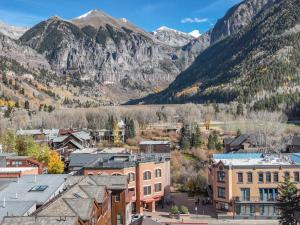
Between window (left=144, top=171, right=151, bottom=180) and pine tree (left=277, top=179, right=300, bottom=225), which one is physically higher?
window (left=144, top=171, right=151, bottom=180)

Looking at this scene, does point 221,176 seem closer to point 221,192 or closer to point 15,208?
point 221,192

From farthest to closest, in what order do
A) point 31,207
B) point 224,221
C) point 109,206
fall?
1. point 224,221
2. point 109,206
3. point 31,207

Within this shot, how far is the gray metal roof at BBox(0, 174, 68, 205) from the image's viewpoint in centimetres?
3838

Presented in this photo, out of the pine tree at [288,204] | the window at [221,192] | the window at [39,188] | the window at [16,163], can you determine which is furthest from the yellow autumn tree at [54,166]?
the window at [39,188]

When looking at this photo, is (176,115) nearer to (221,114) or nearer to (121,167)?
(221,114)

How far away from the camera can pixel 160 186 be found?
72438 millimetres

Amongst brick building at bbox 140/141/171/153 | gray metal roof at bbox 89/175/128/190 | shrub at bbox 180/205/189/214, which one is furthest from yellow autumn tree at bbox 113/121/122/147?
gray metal roof at bbox 89/175/128/190

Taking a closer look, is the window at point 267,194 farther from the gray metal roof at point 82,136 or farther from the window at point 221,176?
the gray metal roof at point 82,136

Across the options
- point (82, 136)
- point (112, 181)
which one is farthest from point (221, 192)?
point (82, 136)

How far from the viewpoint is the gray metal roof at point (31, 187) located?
38375mm

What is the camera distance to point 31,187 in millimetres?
42000

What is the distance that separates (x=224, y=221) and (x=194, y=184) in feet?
56.2

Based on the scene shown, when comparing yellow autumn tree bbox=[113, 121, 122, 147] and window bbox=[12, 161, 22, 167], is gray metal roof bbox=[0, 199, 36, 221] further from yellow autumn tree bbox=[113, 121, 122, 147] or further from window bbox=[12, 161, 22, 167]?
yellow autumn tree bbox=[113, 121, 122, 147]

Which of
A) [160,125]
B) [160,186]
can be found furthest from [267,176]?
[160,125]
